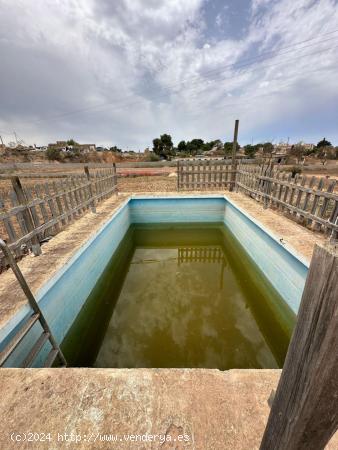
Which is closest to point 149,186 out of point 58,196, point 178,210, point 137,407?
point 178,210

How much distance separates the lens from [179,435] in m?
1.20

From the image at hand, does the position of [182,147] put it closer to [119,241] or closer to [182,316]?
[119,241]

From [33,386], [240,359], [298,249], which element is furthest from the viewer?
[298,249]

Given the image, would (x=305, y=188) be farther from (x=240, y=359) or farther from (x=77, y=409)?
(x=77, y=409)

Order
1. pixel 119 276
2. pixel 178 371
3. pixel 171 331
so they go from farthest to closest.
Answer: pixel 119 276 < pixel 171 331 < pixel 178 371

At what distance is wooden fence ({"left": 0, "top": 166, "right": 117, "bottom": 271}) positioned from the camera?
269 cm

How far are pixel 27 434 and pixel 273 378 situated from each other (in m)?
1.71

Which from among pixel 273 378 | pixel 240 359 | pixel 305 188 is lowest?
pixel 240 359

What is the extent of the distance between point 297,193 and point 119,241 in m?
4.54

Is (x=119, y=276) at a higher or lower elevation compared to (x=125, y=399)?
lower

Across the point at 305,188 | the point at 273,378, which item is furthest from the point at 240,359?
the point at 305,188

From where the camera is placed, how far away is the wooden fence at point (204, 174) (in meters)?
7.78

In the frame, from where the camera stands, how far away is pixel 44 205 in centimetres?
337

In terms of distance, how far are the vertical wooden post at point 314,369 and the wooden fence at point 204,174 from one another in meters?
7.44
